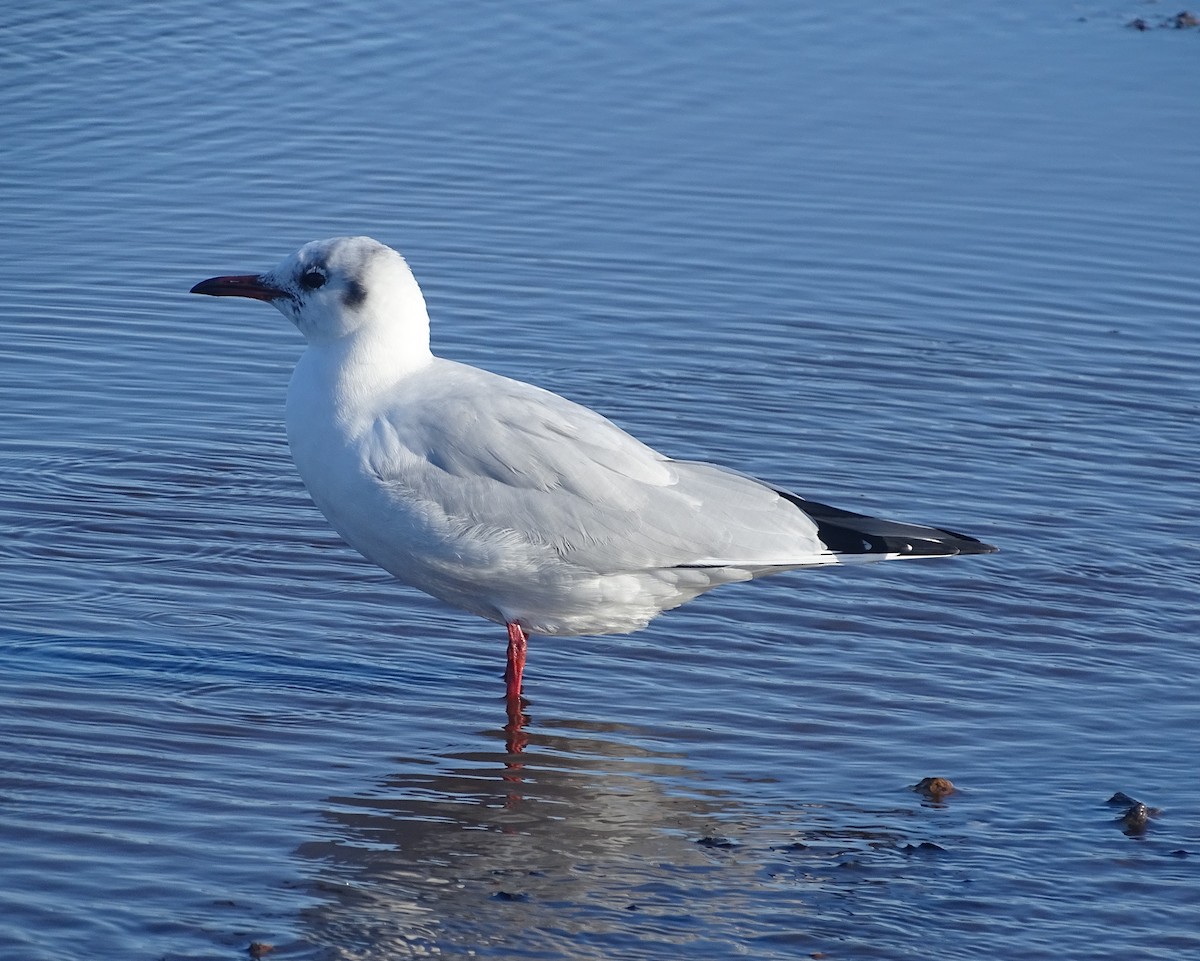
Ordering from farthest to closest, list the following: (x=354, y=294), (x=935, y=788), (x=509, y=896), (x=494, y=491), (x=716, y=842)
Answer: (x=354, y=294) < (x=494, y=491) < (x=935, y=788) < (x=716, y=842) < (x=509, y=896)

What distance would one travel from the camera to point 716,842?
18.5 feet

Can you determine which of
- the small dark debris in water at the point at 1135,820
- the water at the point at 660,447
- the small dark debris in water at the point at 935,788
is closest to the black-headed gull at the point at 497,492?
the water at the point at 660,447

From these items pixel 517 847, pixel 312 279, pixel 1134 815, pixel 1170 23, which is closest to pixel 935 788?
pixel 1134 815

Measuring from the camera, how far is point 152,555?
292 inches

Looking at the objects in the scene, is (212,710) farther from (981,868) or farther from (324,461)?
(981,868)

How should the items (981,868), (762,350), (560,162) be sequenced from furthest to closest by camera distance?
(560,162), (762,350), (981,868)

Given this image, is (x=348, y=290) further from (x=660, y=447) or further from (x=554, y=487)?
(x=660, y=447)

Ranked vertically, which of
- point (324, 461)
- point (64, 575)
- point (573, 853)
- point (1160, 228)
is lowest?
point (573, 853)

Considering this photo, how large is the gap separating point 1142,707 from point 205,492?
393 cm

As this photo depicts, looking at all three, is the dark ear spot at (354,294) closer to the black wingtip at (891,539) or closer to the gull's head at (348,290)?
the gull's head at (348,290)

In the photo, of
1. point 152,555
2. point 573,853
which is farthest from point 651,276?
point 573,853

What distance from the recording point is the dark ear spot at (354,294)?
253 inches

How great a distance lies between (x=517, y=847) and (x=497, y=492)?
1.25 meters

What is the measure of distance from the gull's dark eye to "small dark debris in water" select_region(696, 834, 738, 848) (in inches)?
90.6
